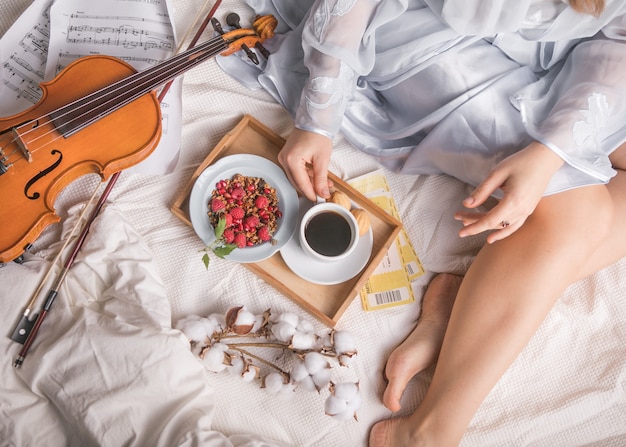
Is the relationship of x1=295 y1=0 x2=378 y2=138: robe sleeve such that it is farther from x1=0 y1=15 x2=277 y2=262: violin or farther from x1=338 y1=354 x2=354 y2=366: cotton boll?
x1=338 y1=354 x2=354 y2=366: cotton boll

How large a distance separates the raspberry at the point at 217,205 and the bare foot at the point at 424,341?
45 centimetres

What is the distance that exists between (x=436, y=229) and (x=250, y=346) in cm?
47

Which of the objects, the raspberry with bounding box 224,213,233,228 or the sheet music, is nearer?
the raspberry with bounding box 224,213,233,228

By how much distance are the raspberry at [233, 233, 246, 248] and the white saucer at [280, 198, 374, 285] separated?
0.09 meters

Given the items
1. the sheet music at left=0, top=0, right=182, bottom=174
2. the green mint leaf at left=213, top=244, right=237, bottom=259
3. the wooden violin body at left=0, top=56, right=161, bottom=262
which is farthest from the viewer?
the sheet music at left=0, top=0, right=182, bottom=174

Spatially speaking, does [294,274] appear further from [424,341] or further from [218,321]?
[424,341]

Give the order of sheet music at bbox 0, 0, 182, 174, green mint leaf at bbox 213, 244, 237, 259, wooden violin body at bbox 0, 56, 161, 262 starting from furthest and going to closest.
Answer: sheet music at bbox 0, 0, 182, 174 < green mint leaf at bbox 213, 244, 237, 259 < wooden violin body at bbox 0, 56, 161, 262

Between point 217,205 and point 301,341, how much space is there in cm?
30

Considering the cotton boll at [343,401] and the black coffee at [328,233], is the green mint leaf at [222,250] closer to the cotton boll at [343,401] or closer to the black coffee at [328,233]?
the black coffee at [328,233]

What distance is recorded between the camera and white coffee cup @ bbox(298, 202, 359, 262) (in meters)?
0.99

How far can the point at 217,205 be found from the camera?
A: 0.98 meters

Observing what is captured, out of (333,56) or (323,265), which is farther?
(323,265)

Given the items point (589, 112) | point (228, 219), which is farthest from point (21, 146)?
point (589, 112)

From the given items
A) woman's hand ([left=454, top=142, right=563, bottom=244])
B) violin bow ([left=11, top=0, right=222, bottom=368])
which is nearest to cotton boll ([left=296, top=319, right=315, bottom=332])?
woman's hand ([left=454, top=142, right=563, bottom=244])
